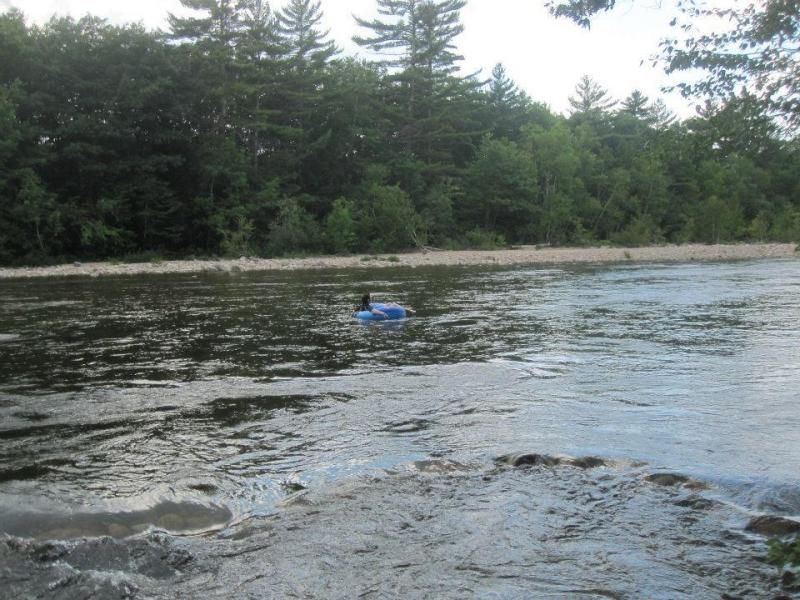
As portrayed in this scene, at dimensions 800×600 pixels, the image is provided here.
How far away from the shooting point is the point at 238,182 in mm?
45844

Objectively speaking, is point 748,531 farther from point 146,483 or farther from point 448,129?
point 448,129

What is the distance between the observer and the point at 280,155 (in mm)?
51188

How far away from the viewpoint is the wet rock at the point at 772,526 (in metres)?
4.83

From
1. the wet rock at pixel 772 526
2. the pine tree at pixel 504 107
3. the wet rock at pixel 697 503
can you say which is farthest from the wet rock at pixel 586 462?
the pine tree at pixel 504 107

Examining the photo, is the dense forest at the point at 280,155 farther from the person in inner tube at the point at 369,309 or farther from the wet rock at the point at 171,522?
the wet rock at the point at 171,522

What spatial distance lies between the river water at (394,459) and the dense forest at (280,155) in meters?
22.3

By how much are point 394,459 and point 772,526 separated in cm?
314

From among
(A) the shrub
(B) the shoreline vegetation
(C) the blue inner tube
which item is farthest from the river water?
(A) the shrub

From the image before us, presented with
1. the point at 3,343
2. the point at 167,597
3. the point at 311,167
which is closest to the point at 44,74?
the point at 311,167

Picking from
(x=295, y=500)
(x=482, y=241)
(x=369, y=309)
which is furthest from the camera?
(x=482, y=241)

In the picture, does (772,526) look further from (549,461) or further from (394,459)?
(394,459)

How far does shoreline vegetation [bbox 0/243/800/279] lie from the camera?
1334 inches

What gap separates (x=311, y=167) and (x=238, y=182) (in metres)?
9.72

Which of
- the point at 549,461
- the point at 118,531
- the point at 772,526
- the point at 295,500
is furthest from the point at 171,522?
the point at 772,526
